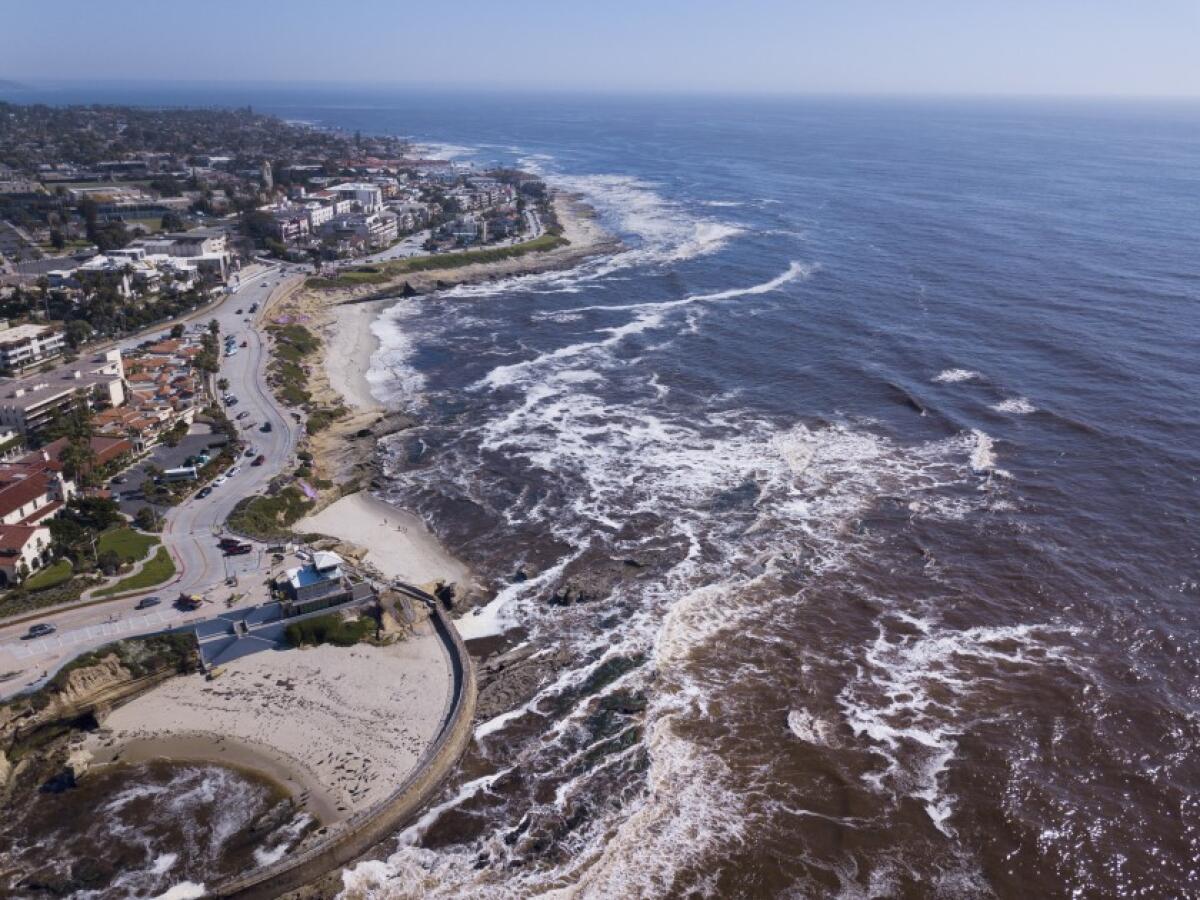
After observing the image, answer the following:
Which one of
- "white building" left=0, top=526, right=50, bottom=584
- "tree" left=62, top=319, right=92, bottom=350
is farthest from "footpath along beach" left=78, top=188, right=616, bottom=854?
"tree" left=62, top=319, right=92, bottom=350

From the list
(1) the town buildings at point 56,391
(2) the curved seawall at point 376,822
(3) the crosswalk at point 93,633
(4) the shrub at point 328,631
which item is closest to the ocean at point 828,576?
(2) the curved seawall at point 376,822

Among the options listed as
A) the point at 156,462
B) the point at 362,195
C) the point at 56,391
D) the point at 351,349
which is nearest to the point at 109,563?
the point at 156,462

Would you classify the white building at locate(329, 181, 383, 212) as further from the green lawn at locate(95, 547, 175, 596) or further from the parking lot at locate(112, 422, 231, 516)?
the green lawn at locate(95, 547, 175, 596)

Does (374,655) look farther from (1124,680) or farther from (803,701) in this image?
(1124,680)

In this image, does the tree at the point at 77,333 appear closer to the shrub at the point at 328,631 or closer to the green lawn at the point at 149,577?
the green lawn at the point at 149,577

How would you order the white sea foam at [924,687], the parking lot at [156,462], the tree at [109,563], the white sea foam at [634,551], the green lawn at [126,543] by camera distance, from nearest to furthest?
the white sea foam at [634,551] → the white sea foam at [924,687] → the tree at [109,563] → the green lawn at [126,543] → the parking lot at [156,462]

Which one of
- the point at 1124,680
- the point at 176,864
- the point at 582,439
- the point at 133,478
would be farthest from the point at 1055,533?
the point at 133,478
